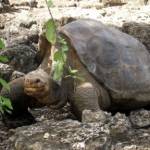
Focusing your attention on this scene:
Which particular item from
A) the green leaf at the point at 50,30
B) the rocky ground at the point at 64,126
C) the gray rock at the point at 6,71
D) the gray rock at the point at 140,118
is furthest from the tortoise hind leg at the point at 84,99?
the green leaf at the point at 50,30

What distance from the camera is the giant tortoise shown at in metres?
3.83

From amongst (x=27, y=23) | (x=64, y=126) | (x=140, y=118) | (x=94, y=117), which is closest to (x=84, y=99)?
(x=140, y=118)

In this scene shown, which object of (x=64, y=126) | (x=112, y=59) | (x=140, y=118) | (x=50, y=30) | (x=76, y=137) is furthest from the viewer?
(x=112, y=59)

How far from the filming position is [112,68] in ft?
13.5

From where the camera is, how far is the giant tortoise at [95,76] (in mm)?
3828

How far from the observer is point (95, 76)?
4.05 metres

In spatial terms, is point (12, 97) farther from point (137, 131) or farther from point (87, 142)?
point (87, 142)

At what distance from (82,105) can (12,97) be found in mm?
481

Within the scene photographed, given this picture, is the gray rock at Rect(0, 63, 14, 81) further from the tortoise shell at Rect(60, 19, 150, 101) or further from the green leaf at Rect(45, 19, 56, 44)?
the green leaf at Rect(45, 19, 56, 44)

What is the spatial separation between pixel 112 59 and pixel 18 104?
28.9 inches

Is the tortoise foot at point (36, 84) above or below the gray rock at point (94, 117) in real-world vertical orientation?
above

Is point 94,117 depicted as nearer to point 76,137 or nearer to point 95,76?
point 76,137

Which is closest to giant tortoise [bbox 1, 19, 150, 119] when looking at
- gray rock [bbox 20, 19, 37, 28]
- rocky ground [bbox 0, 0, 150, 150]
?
rocky ground [bbox 0, 0, 150, 150]

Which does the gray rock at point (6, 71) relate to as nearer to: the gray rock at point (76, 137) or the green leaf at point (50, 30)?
the gray rock at point (76, 137)
